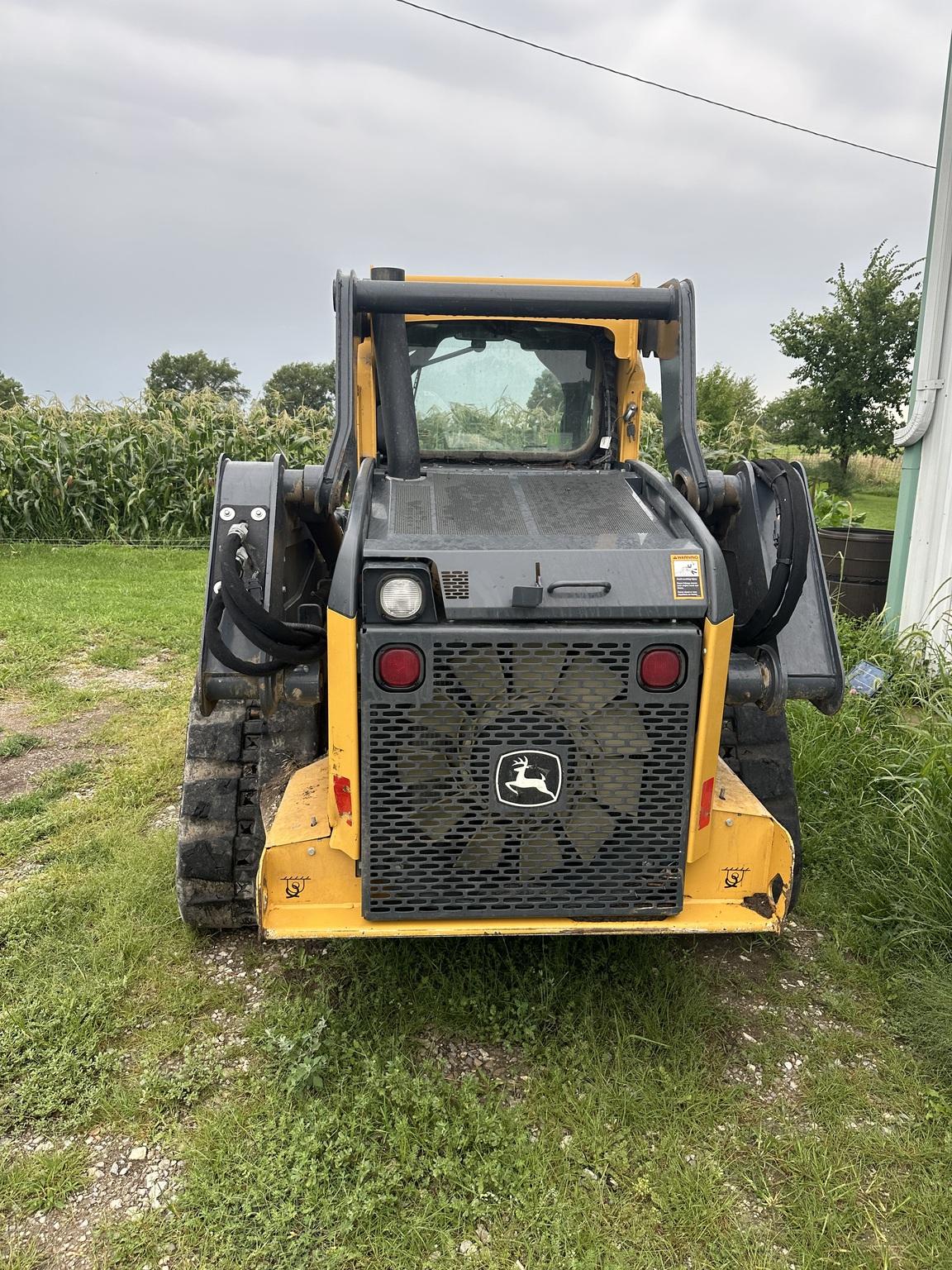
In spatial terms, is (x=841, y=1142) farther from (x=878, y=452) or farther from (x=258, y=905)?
(x=878, y=452)

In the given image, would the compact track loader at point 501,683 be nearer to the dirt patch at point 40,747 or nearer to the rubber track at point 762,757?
the rubber track at point 762,757

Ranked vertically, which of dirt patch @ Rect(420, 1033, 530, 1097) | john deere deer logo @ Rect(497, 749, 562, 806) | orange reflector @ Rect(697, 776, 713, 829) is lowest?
dirt patch @ Rect(420, 1033, 530, 1097)

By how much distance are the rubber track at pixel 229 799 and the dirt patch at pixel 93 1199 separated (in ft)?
2.80

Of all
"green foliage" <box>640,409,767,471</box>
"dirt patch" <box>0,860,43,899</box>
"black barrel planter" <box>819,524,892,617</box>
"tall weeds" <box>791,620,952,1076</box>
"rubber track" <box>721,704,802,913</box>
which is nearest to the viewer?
"tall weeds" <box>791,620,952,1076</box>

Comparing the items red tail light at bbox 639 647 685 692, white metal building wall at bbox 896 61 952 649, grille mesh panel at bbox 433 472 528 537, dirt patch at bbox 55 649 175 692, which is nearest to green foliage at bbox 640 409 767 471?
white metal building wall at bbox 896 61 952 649

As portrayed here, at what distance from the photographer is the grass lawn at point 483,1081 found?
2152mm

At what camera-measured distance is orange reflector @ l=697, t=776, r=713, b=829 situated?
2.56 metres

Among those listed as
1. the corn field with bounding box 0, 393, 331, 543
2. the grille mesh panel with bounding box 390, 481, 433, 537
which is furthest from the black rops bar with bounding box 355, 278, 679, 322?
the corn field with bounding box 0, 393, 331, 543

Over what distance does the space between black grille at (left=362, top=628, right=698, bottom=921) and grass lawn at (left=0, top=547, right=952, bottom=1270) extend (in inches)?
21.1

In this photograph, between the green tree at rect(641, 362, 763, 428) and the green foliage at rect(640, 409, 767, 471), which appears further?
the green tree at rect(641, 362, 763, 428)

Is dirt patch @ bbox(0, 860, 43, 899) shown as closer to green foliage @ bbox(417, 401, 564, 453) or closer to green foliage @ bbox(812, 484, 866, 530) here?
green foliage @ bbox(417, 401, 564, 453)

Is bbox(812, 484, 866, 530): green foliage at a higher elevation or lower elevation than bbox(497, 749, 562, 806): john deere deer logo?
higher

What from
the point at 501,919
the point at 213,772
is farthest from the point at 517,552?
the point at 213,772

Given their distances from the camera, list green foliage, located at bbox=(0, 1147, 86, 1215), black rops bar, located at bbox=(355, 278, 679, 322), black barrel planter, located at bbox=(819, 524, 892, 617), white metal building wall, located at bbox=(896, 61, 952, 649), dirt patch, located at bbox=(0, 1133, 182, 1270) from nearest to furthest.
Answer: dirt patch, located at bbox=(0, 1133, 182, 1270), green foliage, located at bbox=(0, 1147, 86, 1215), black rops bar, located at bbox=(355, 278, 679, 322), white metal building wall, located at bbox=(896, 61, 952, 649), black barrel planter, located at bbox=(819, 524, 892, 617)
